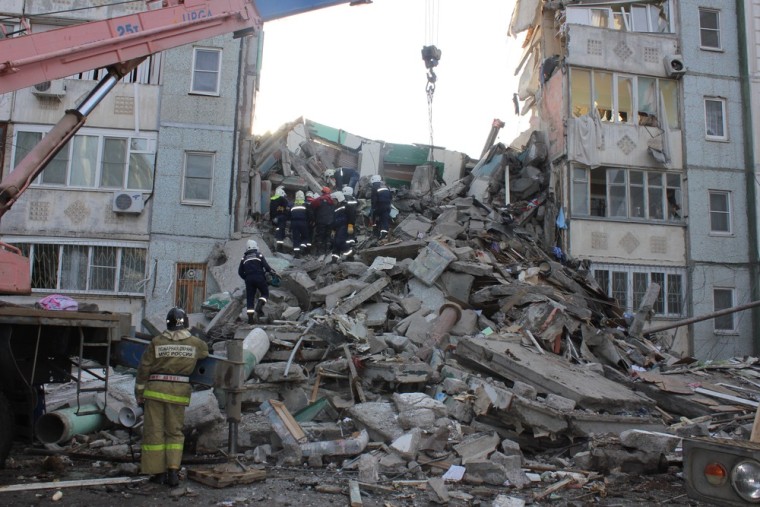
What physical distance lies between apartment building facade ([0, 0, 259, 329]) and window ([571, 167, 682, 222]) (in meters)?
9.42

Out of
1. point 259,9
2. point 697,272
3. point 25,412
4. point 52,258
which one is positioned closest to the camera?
point 25,412

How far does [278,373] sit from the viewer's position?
8492mm

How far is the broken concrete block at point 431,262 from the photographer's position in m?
12.1

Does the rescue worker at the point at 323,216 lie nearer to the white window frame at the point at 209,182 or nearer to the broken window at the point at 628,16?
the white window frame at the point at 209,182

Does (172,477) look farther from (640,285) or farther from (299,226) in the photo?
(640,285)

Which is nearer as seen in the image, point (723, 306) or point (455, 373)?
point (455, 373)

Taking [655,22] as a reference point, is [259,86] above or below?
below

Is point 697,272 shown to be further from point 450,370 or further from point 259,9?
point 259,9

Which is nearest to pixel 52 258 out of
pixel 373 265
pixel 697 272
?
pixel 373 265

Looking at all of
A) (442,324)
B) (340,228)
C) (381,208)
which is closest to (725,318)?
(381,208)

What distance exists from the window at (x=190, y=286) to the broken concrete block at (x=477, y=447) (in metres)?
10.0

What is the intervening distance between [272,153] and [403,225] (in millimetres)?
4986

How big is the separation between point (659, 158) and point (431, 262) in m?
9.27

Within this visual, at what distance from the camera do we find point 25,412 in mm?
6262
